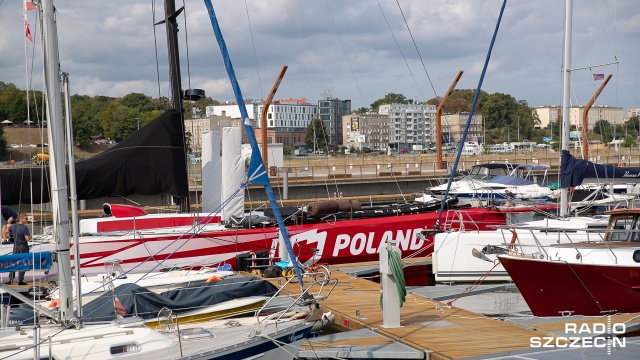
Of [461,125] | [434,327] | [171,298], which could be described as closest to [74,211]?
[171,298]

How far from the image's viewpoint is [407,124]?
157500 millimetres

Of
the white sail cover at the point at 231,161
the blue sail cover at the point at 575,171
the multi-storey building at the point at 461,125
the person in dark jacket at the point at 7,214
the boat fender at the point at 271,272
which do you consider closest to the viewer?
the boat fender at the point at 271,272

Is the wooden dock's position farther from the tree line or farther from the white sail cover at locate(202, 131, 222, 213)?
the tree line

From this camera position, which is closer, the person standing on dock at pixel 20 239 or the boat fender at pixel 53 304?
the boat fender at pixel 53 304

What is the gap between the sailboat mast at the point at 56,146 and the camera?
8812mm

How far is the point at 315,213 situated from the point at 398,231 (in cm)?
207

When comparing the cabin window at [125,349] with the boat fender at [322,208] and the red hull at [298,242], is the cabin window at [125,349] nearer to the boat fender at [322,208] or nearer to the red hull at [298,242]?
the red hull at [298,242]

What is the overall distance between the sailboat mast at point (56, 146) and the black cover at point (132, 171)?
7.18 metres

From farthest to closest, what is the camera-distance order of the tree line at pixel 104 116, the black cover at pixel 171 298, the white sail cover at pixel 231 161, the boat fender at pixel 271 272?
the tree line at pixel 104 116
the white sail cover at pixel 231 161
the boat fender at pixel 271 272
the black cover at pixel 171 298

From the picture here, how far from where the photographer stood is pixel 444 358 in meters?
9.41

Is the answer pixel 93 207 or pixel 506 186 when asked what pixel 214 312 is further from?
pixel 93 207

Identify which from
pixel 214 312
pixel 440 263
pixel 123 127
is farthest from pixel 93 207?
pixel 123 127

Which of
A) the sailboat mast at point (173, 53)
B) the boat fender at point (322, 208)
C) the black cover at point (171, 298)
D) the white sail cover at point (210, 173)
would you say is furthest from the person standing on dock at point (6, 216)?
the boat fender at point (322, 208)

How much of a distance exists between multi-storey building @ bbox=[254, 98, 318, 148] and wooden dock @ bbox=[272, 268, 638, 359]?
122 m
